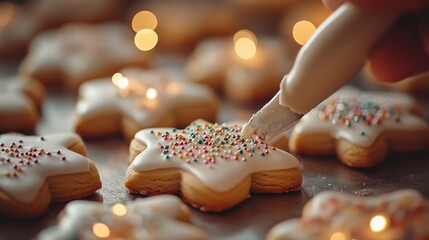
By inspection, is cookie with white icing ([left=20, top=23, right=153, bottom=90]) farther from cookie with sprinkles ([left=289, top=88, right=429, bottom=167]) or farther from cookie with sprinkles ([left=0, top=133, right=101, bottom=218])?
cookie with sprinkles ([left=289, top=88, right=429, bottom=167])

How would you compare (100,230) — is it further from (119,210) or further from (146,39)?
(146,39)

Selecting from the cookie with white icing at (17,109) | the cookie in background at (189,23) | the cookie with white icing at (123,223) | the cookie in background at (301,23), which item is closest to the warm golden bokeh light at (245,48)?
the cookie in background at (301,23)

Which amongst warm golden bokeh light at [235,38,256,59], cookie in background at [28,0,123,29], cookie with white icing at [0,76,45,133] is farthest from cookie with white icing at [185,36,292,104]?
cookie in background at [28,0,123,29]

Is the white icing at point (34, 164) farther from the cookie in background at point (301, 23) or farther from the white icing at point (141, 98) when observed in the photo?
the cookie in background at point (301, 23)

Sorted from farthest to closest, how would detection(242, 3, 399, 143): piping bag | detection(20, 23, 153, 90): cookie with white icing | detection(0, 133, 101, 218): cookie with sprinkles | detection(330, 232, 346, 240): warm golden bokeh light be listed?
detection(20, 23, 153, 90): cookie with white icing
detection(0, 133, 101, 218): cookie with sprinkles
detection(242, 3, 399, 143): piping bag
detection(330, 232, 346, 240): warm golden bokeh light

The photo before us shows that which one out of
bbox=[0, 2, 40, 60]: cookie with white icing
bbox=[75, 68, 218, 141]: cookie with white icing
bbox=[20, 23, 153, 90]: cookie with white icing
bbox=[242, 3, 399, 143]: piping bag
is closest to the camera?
bbox=[242, 3, 399, 143]: piping bag

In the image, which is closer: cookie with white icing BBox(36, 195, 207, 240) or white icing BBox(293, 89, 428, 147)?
cookie with white icing BBox(36, 195, 207, 240)

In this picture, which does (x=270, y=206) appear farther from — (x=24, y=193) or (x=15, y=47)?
(x=15, y=47)

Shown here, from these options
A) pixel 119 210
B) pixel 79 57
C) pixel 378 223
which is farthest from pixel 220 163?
pixel 79 57
